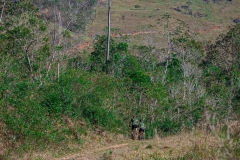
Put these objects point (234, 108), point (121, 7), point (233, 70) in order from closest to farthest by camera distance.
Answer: point (234, 108) → point (233, 70) → point (121, 7)

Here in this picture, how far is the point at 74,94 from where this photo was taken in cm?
1591

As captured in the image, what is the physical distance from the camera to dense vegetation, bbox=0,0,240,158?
1306cm

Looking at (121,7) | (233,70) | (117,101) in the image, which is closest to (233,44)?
(233,70)

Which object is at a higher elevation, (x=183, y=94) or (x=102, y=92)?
(x=102, y=92)

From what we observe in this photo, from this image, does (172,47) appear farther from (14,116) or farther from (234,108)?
(14,116)

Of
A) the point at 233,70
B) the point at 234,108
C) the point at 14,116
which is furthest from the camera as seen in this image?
the point at 233,70

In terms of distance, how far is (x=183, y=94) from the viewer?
22.6 m

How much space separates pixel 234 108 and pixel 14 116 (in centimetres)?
1496

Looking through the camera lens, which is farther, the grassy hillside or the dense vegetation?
the grassy hillside

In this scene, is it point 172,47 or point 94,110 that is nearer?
point 94,110

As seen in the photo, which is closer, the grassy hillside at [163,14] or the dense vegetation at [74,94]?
the dense vegetation at [74,94]

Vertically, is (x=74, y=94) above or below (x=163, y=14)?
below

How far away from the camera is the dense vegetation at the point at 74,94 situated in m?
13.1

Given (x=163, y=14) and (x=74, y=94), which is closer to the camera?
(x=74, y=94)
